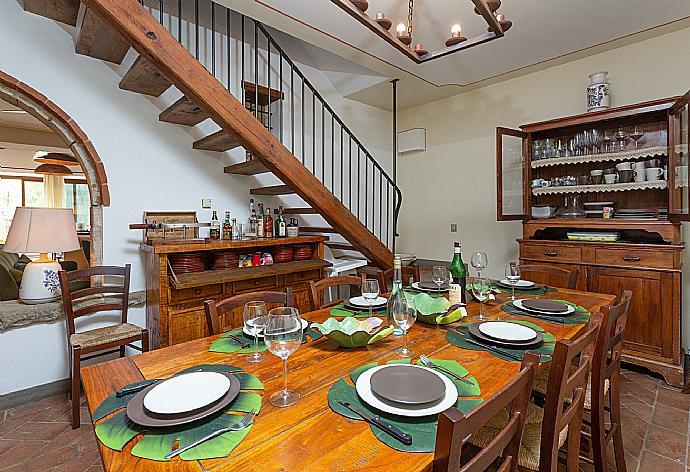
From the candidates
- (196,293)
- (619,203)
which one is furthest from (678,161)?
(196,293)

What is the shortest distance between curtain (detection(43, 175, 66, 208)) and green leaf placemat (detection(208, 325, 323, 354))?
8615 mm

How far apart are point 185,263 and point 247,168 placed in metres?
0.98

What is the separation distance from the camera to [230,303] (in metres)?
1.71

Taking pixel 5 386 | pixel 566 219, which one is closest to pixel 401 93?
pixel 566 219

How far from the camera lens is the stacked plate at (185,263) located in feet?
9.07

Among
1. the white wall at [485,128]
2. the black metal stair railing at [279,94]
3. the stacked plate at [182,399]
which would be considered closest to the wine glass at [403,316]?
the stacked plate at [182,399]

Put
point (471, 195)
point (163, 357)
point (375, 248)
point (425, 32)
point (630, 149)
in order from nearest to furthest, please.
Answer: point (163, 357)
point (425, 32)
point (630, 149)
point (375, 248)
point (471, 195)

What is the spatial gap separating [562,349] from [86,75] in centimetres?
346

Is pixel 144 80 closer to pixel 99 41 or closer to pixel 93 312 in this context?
pixel 99 41

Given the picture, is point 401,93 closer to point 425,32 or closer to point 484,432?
point 425,32

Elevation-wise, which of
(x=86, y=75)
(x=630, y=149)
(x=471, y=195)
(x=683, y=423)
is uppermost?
(x=86, y=75)

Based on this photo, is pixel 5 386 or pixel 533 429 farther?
pixel 5 386

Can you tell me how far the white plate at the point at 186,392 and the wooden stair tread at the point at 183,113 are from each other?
6.72 ft

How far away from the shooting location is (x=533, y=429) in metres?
1.38
